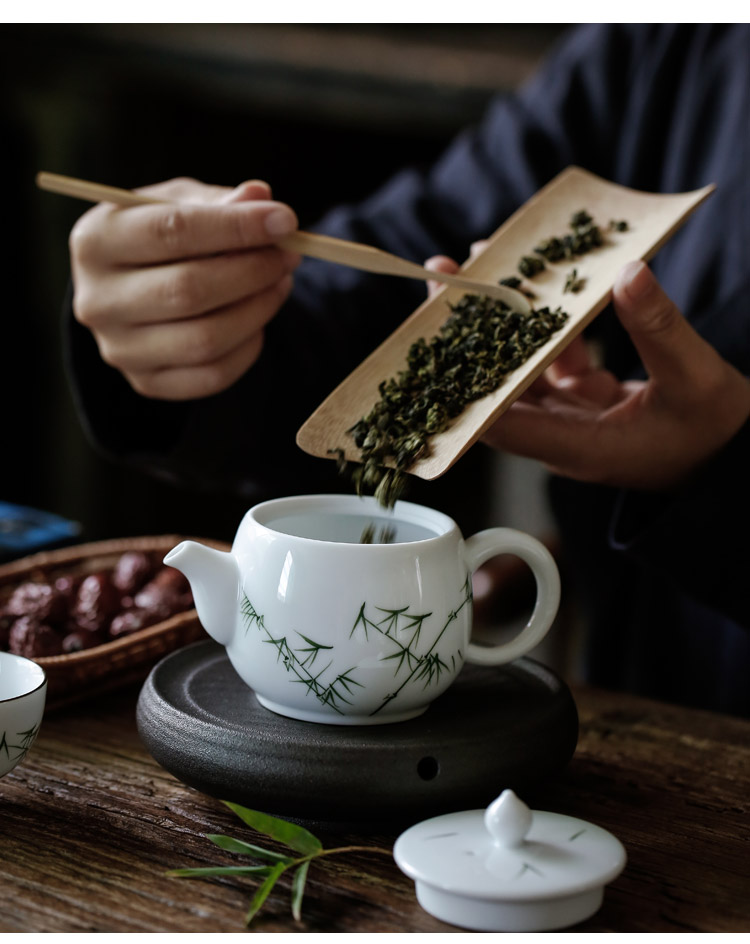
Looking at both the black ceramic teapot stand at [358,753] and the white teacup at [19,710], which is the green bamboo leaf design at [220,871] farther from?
the white teacup at [19,710]

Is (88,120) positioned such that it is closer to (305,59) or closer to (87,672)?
(305,59)

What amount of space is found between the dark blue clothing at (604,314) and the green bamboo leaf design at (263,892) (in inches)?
35.3

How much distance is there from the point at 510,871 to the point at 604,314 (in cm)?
136

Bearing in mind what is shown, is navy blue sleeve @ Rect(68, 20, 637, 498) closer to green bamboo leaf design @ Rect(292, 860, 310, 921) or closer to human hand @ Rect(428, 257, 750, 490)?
human hand @ Rect(428, 257, 750, 490)

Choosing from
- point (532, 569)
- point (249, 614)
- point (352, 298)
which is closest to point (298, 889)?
point (249, 614)

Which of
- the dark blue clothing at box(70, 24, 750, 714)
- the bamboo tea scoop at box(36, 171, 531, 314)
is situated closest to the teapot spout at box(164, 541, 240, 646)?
the bamboo tea scoop at box(36, 171, 531, 314)

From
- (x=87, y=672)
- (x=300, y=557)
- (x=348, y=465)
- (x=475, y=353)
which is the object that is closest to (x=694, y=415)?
(x=475, y=353)

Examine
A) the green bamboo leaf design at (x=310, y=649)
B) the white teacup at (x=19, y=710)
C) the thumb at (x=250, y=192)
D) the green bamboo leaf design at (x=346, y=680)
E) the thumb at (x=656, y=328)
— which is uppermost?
the thumb at (x=250, y=192)

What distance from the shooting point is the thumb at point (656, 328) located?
3.32 ft

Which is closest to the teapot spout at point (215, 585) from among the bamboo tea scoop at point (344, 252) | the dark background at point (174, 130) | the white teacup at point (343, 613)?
the white teacup at point (343, 613)

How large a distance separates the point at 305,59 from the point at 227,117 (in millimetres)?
516

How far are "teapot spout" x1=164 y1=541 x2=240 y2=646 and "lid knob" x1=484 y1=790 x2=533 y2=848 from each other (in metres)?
0.30

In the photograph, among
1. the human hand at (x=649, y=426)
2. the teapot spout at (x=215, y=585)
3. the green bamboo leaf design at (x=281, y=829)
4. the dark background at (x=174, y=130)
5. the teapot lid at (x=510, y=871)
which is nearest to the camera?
the teapot lid at (x=510, y=871)

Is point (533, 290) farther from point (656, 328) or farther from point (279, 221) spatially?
point (279, 221)
